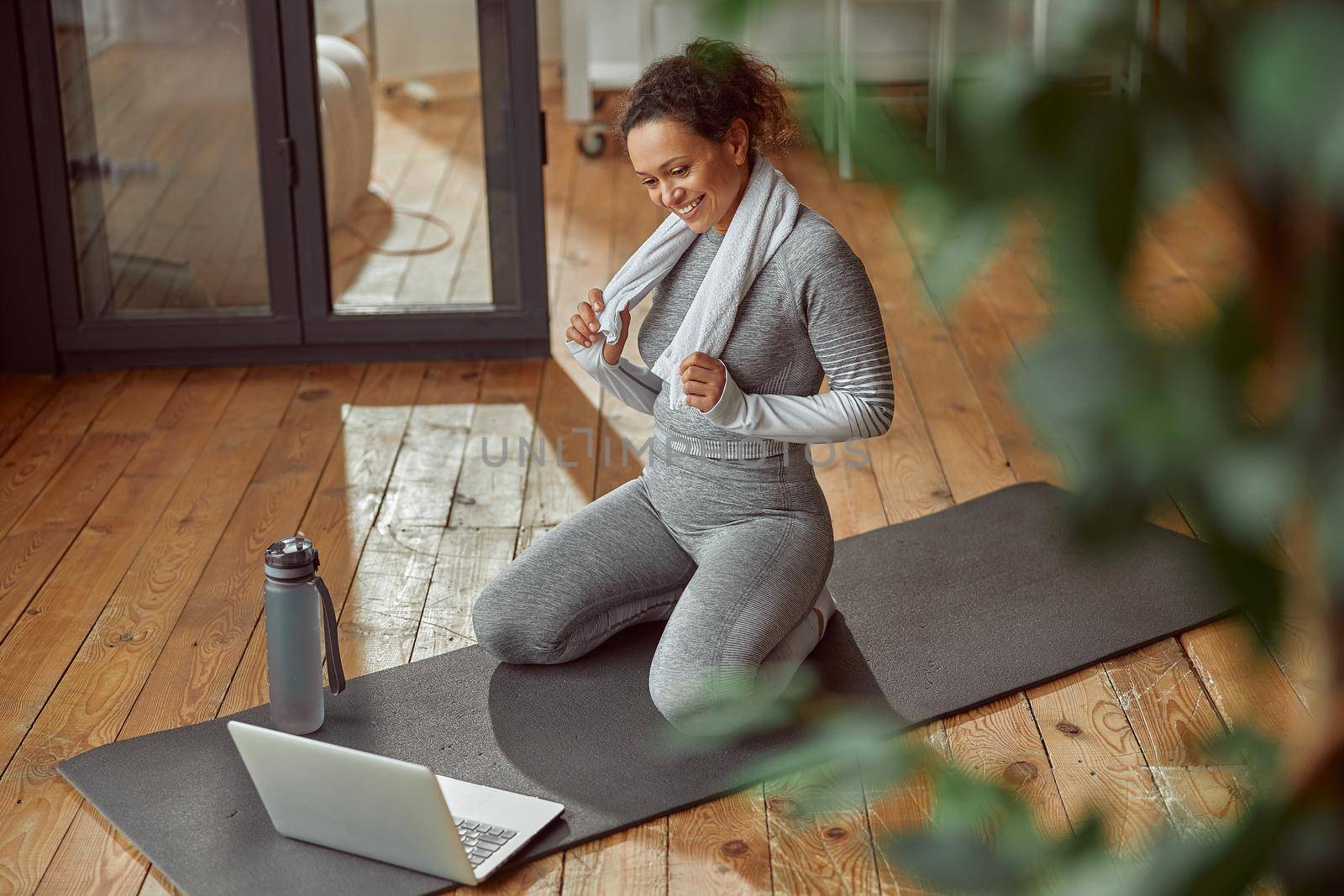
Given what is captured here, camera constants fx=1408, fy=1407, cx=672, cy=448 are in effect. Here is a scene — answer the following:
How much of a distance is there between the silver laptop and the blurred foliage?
1.37 metres

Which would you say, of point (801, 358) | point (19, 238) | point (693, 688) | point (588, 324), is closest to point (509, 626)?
point (693, 688)

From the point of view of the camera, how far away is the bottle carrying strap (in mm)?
1962

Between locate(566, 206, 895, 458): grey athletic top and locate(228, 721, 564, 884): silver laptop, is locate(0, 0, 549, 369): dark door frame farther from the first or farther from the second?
locate(228, 721, 564, 884): silver laptop

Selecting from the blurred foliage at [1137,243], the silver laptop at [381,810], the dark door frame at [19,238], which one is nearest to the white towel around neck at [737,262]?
the silver laptop at [381,810]

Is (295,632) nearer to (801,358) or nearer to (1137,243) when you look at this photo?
(801,358)

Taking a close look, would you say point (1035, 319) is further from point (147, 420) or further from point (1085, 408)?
point (147, 420)

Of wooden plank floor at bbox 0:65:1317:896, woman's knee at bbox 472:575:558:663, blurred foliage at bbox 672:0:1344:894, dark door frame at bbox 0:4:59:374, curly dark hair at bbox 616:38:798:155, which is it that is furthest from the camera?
dark door frame at bbox 0:4:59:374

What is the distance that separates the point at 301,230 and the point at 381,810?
2126mm

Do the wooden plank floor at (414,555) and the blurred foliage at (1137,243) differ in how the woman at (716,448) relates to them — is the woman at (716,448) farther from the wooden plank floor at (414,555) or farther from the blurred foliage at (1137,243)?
the blurred foliage at (1137,243)

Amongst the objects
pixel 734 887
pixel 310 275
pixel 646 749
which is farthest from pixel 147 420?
pixel 734 887

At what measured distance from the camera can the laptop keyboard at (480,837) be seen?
1.72 meters

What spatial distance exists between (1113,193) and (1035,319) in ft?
0.16

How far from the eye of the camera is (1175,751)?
1933 millimetres

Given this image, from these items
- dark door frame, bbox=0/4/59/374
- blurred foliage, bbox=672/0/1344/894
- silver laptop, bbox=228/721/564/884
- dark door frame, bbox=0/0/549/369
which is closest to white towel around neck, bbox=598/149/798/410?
silver laptop, bbox=228/721/564/884
